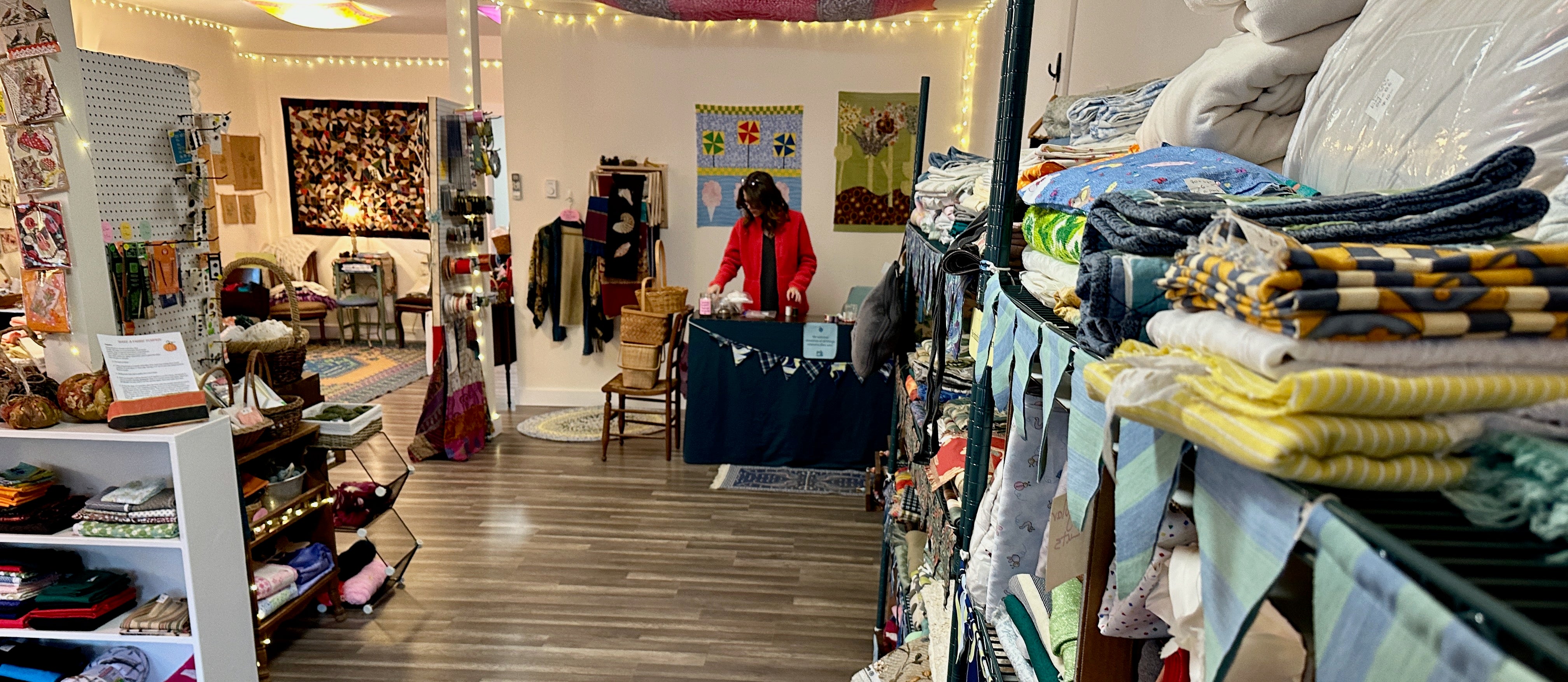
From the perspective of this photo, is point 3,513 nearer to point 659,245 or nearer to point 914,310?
point 914,310

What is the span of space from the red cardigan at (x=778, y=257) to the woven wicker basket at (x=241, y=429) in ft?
8.50

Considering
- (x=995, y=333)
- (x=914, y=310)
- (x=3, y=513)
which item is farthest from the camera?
(x=914, y=310)

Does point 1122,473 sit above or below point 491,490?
above

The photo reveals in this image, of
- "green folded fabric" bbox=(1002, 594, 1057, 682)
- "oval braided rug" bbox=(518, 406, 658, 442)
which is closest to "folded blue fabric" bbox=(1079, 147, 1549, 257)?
"green folded fabric" bbox=(1002, 594, 1057, 682)

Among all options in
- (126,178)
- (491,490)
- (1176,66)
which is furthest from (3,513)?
(1176,66)

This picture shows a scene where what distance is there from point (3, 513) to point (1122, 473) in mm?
2781

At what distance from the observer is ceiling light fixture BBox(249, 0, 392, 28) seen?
528cm

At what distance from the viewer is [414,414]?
5.73 meters

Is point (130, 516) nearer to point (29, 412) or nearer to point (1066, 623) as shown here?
point (29, 412)

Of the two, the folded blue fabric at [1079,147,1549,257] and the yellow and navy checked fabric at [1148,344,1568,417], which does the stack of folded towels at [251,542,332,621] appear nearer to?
the folded blue fabric at [1079,147,1549,257]

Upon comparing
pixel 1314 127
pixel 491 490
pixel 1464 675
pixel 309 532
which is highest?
pixel 1314 127

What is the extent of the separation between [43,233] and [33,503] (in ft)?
2.40

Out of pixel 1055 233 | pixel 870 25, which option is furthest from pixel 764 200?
pixel 1055 233

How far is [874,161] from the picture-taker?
554 centimetres
